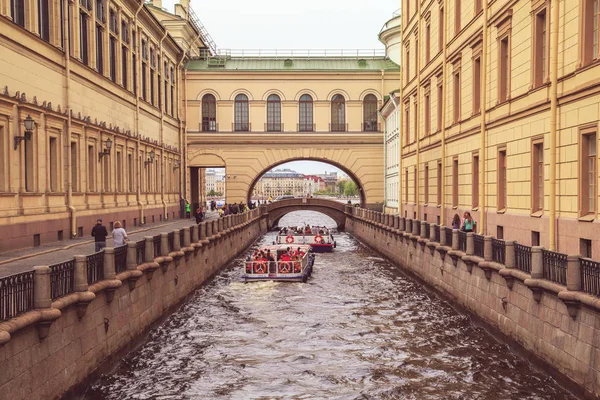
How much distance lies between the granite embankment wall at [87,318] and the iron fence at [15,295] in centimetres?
11

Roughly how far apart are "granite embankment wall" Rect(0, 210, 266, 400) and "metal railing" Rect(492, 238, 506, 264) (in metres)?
8.42

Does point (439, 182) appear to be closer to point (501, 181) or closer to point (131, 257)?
point (501, 181)

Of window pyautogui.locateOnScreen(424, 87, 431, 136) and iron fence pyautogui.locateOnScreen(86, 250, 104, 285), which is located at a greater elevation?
window pyautogui.locateOnScreen(424, 87, 431, 136)

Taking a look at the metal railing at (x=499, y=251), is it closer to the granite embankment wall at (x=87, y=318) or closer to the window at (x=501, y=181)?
the window at (x=501, y=181)

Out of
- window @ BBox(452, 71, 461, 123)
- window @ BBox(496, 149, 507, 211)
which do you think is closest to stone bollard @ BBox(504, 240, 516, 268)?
window @ BBox(496, 149, 507, 211)

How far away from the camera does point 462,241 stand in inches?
859

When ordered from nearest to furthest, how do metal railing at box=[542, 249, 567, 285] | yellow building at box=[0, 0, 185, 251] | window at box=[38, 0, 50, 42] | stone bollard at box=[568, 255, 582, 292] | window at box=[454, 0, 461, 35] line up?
stone bollard at box=[568, 255, 582, 292], metal railing at box=[542, 249, 567, 285], yellow building at box=[0, 0, 185, 251], window at box=[38, 0, 50, 42], window at box=[454, 0, 461, 35]

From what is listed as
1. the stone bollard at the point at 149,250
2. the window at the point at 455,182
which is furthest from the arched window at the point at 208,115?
the stone bollard at the point at 149,250

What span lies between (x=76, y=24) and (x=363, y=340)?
686 inches

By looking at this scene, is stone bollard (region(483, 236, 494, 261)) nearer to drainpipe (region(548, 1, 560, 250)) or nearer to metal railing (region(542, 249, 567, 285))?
drainpipe (region(548, 1, 560, 250))

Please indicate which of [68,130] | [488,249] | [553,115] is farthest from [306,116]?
[488,249]

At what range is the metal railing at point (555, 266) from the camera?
13.3 metres

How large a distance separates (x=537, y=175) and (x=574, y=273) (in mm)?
7966

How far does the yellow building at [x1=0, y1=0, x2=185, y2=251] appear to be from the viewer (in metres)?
22.5
